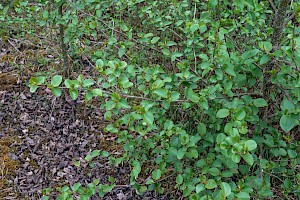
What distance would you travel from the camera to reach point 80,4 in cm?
247

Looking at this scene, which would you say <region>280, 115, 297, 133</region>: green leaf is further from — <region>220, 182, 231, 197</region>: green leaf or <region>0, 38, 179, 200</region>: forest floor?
<region>0, 38, 179, 200</region>: forest floor

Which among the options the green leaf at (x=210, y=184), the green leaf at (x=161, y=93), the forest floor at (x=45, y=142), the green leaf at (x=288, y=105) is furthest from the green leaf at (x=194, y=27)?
the forest floor at (x=45, y=142)

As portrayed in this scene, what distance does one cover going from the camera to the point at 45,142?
2.68m

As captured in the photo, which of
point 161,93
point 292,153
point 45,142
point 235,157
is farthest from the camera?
point 45,142

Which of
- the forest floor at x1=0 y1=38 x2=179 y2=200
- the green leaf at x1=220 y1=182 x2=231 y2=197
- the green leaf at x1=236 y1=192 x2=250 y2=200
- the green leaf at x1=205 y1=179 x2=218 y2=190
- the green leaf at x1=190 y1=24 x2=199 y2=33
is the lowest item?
the forest floor at x1=0 y1=38 x2=179 y2=200

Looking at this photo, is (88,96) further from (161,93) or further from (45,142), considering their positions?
(45,142)

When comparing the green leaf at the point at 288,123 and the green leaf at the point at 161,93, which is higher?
the green leaf at the point at 161,93

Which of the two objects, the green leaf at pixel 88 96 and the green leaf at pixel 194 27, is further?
the green leaf at pixel 194 27

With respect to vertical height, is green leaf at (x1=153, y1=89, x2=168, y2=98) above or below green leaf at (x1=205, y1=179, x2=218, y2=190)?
above

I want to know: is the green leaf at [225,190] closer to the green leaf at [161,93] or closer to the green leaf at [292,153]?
the green leaf at [161,93]

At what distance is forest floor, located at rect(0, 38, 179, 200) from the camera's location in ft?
8.00

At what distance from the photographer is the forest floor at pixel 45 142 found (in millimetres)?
2439

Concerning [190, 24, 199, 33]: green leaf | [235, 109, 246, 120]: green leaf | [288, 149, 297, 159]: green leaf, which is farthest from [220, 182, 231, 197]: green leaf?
[190, 24, 199, 33]: green leaf

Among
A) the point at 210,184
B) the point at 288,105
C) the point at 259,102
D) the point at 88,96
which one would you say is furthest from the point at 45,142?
the point at 288,105
